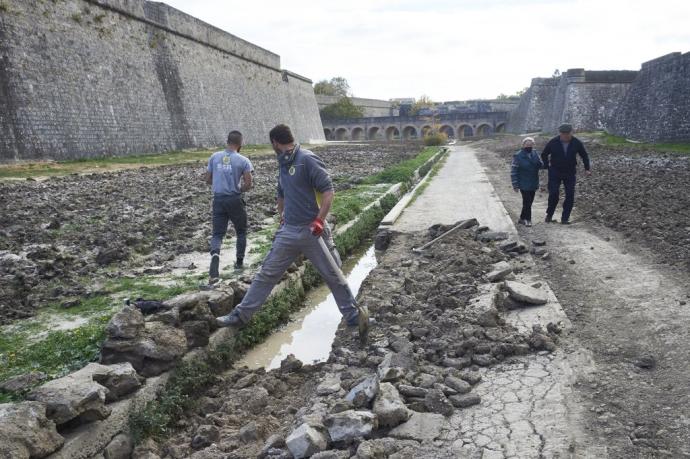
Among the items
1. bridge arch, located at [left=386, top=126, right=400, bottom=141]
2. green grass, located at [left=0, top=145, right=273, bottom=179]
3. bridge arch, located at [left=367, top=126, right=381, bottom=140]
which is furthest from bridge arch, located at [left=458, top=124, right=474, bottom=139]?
green grass, located at [left=0, top=145, right=273, bottom=179]

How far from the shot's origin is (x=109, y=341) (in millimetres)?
4656

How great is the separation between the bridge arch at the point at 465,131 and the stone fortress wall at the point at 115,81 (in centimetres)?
5078

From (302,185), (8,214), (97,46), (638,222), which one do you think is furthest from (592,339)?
(97,46)

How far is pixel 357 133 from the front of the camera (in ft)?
291

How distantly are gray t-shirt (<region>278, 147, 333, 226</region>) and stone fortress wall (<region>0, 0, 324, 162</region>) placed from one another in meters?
16.3

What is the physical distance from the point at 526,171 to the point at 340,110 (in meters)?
79.7

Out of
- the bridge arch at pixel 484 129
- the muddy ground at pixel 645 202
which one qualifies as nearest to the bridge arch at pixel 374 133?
the bridge arch at pixel 484 129

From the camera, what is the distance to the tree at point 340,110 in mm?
87562

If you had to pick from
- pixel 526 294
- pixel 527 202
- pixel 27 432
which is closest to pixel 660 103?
pixel 527 202

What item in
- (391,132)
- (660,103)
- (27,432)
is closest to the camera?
(27,432)

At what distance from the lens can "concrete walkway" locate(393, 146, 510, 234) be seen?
10.6m

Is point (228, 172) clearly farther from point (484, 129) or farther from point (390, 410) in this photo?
point (484, 129)

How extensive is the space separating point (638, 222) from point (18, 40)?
1986 cm

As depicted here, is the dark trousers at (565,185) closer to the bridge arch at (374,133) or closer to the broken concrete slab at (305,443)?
the broken concrete slab at (305,443)
